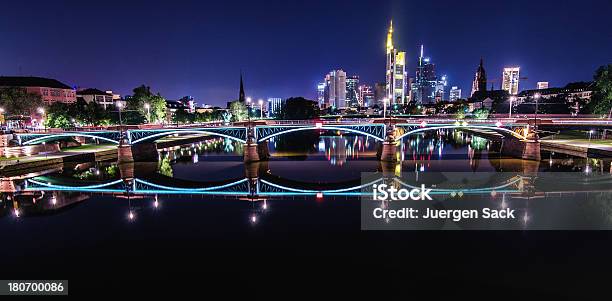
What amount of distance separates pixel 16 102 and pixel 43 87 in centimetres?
4232

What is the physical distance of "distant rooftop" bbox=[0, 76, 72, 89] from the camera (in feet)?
319

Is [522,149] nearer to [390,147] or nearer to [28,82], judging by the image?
[390,147]

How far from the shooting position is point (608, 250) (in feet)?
60.3

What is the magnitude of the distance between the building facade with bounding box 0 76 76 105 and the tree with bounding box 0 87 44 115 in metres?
30.2

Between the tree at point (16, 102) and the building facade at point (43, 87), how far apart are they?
1189 inches

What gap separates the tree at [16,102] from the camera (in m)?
67.1

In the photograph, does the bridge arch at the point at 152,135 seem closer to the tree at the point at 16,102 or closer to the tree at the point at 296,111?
the tree at the point at 16,102

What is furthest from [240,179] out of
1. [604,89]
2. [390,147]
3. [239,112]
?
[239,112]

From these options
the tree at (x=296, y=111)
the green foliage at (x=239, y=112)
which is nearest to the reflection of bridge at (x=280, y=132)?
the tree at (x=296, y=111)

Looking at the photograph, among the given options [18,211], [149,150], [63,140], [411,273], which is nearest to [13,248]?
[18,211]

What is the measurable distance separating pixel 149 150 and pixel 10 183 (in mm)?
21980

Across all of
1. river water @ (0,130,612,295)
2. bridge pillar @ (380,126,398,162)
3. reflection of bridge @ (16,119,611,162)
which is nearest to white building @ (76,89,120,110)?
reflection of bridge @ (16,119,611,162)

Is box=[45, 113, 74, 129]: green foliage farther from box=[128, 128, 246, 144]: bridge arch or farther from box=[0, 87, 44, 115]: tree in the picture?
box=[128, 128, 246, 144]: bridge arch

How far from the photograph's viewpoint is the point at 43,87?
104 meters
